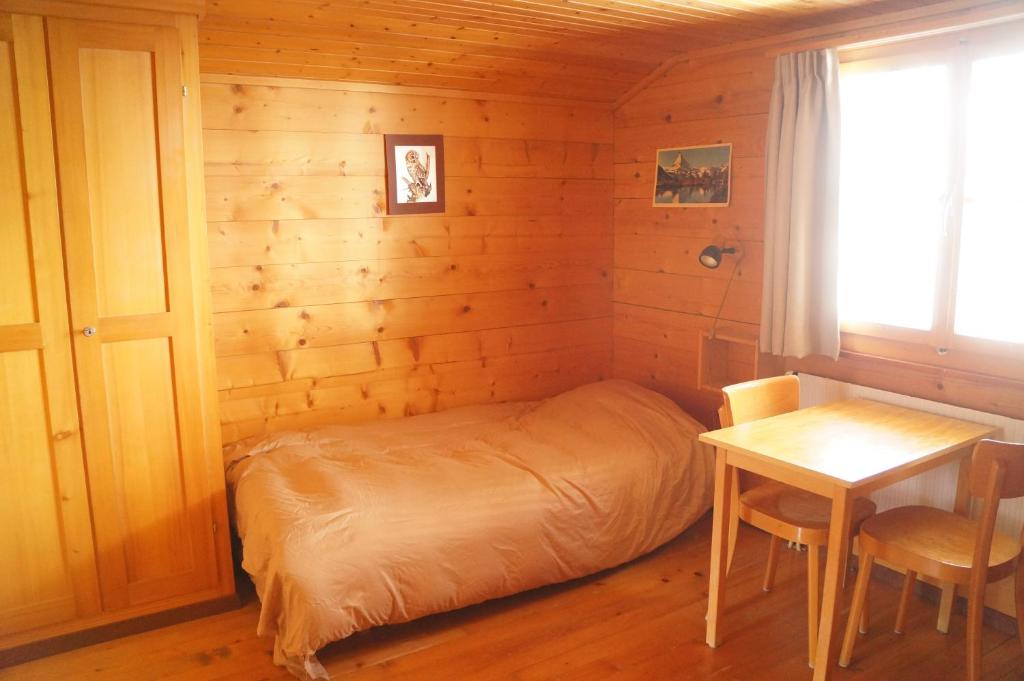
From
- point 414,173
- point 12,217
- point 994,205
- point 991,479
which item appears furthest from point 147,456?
point 994,205

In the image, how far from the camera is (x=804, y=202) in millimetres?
3055

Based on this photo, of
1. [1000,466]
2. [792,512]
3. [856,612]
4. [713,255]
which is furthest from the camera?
[713,255]

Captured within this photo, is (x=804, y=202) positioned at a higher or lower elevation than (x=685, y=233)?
higher

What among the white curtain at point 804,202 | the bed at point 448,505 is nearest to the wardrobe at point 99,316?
the bed at point 448,505

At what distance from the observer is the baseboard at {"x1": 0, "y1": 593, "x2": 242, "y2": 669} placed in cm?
256

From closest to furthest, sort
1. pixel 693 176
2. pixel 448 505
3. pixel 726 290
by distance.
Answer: pixel 448 505, pixel 726 290, pixel 693 176

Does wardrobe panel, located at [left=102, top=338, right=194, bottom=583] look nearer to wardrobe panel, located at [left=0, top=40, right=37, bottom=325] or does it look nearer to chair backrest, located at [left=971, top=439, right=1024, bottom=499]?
wardrobe panel, located at [left=0, top=40, right=37, bottom=325]

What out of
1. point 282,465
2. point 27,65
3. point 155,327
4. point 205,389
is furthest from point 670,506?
point 27,65

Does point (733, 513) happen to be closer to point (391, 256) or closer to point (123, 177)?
point (391, 256)

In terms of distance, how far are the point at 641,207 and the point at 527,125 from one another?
732mm

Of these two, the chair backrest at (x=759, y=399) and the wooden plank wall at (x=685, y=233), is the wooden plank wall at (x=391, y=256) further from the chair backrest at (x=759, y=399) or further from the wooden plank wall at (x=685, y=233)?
the chair backrest at (x=759, y=399)

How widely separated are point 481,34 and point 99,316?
177cm

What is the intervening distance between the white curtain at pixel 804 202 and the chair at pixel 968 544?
84 cm

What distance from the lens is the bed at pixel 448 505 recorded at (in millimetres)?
2500
